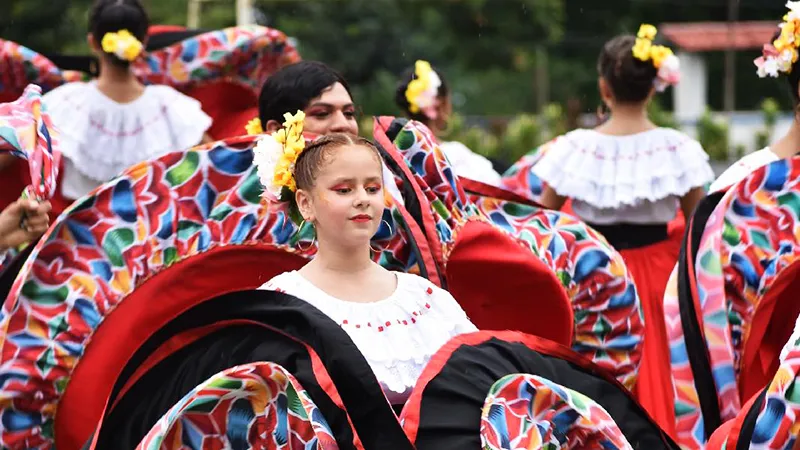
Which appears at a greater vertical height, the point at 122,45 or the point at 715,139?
the point at 122,45

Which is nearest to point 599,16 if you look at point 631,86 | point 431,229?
point 631,86

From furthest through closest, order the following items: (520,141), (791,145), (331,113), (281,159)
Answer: (520,141) < (791,145) < (331,113) < (281,159)

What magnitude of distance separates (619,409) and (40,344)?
5.06 ft

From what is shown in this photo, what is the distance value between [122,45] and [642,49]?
194cm

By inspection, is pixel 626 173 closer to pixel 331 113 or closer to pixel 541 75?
pixel 331 113

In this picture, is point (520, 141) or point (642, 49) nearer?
point (642, 49)

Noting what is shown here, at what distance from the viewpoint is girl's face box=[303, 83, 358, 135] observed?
4234mm

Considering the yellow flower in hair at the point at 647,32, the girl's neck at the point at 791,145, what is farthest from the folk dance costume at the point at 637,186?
the girl's neck at the point at 791,145

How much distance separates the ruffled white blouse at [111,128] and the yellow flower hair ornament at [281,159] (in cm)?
231

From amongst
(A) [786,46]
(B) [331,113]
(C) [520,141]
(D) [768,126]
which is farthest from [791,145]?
(D) [768,126]

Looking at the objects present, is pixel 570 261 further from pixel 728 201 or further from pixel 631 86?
pixel 631 86

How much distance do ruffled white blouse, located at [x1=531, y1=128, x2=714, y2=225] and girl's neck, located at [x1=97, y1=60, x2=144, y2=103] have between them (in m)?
1.62

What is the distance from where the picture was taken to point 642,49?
5430mm

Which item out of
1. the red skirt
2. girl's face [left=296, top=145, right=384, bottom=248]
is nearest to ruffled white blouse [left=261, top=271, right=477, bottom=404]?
girl's face [left=296, top=145, right=384, bottom=248]
